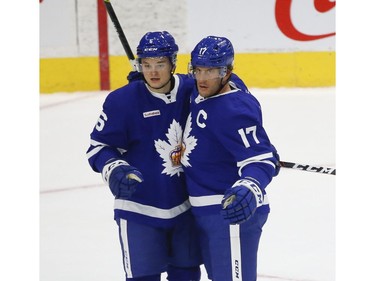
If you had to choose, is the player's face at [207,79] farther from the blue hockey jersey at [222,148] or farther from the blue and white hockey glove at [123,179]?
the blue and white hockey glove at [123,179]

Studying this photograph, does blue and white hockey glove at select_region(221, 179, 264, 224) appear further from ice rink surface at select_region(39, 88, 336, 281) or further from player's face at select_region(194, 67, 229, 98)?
ice rink surface at select_region(39, 88, 336, 281)

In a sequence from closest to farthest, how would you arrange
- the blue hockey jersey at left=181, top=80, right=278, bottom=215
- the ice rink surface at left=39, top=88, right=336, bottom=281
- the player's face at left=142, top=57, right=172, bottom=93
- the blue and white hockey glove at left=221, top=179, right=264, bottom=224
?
the blue and white hockey glove at left=221, top=179, right=264, bottom=224 → the blue hockey jersey at left=181, top=80, right=278, bottom=215 → the player's face at left=142, top=57, right=172, bottom=93 → the ice rink surface at left=39, top=88, right=336, bottom=281

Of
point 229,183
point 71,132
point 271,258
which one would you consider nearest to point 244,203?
point 229,183

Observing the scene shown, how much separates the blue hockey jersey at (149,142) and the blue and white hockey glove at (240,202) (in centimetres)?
29

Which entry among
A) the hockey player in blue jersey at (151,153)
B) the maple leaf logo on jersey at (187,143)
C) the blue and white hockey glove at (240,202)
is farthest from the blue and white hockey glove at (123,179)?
the blue and white hockey glove at (240,202)

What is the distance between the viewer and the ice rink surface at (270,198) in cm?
300

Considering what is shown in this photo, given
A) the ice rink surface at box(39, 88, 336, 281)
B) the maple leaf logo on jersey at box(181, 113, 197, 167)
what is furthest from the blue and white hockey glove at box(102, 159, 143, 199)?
the ice rink surface at box(39, 88, 336, 281)

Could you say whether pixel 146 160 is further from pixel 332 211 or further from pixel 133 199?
pixel 332 211

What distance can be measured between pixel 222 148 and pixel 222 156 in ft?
0.07

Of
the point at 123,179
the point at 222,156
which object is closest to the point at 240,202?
the point at 222,156

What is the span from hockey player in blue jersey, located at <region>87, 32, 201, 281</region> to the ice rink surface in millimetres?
755

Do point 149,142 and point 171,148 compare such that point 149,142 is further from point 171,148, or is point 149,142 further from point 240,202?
point 240,202

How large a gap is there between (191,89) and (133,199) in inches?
13.2

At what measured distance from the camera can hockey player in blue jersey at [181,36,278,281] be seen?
200 cm
